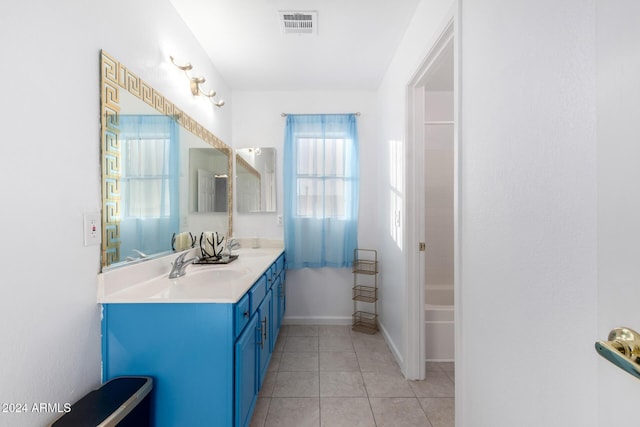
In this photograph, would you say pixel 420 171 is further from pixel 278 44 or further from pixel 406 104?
pixel 278 44

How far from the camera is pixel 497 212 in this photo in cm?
98

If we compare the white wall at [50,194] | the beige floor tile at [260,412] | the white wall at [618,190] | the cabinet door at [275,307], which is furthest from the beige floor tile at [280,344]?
the white wall at [618,190]

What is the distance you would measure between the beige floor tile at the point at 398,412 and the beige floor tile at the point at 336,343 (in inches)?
27.4

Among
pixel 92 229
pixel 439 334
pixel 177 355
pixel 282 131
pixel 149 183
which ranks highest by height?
pixel 282 131

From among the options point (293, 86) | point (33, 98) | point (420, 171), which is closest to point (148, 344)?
point (33, 98)

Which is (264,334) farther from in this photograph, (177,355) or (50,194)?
(50,194)

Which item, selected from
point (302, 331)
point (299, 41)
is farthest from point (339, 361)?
point (299, 41)

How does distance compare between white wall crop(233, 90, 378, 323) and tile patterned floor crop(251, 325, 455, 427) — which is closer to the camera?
tile patterned floor crop(251, 325, 455, 427)

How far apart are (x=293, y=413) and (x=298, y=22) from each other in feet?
8.36

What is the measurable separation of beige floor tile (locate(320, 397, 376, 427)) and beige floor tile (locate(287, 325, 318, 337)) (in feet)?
3.17

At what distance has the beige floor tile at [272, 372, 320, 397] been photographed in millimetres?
1846

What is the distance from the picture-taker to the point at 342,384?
1.95 m

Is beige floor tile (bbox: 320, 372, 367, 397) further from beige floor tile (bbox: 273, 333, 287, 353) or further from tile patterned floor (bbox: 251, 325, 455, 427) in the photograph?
beige floor tile (bbox: 273, 333, 287, 353)

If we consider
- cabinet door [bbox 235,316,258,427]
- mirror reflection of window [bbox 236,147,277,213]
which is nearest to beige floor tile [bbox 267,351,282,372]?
cabinet door [bbox 235,316,258,427]
